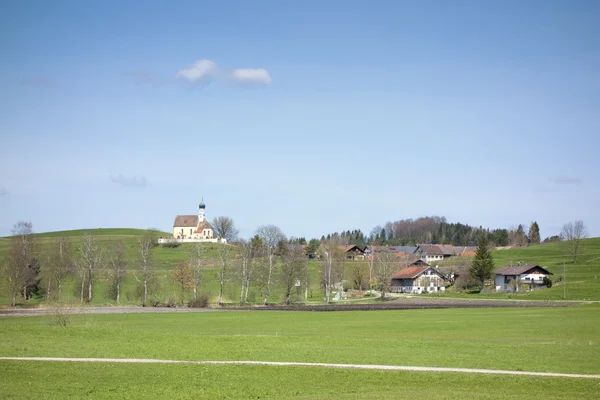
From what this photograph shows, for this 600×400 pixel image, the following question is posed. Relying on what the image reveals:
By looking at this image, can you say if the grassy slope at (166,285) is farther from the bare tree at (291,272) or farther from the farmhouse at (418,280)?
the farmhouse at (418,280)

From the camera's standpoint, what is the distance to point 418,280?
155m

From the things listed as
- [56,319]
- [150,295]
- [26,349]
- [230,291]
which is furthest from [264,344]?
[230,291]

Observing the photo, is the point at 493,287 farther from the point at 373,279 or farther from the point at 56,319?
the point at 56,319

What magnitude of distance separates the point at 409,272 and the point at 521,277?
26805mm

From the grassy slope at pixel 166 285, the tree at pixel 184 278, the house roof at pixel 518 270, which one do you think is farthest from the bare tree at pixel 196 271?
the house roof at pixel 518 270

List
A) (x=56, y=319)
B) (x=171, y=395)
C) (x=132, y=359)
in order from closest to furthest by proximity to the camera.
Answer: (x=171, y=395) → (x=132, y=359) → (x=56, y=319)

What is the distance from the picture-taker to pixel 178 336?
3706 centimetres

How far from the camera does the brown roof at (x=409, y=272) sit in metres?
155

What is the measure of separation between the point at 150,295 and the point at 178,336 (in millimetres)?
72575

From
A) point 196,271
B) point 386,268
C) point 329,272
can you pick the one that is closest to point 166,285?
point 196,271

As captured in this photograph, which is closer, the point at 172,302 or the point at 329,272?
the point at 172,302

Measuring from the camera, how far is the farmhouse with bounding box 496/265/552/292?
138m

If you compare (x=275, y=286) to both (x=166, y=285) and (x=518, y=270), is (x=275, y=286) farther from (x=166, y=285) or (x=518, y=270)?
(x=518, y=270)

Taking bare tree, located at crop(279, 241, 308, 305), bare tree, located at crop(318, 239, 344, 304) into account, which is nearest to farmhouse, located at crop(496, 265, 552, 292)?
bare tree, located at crop(318, 239, 344, 304)
